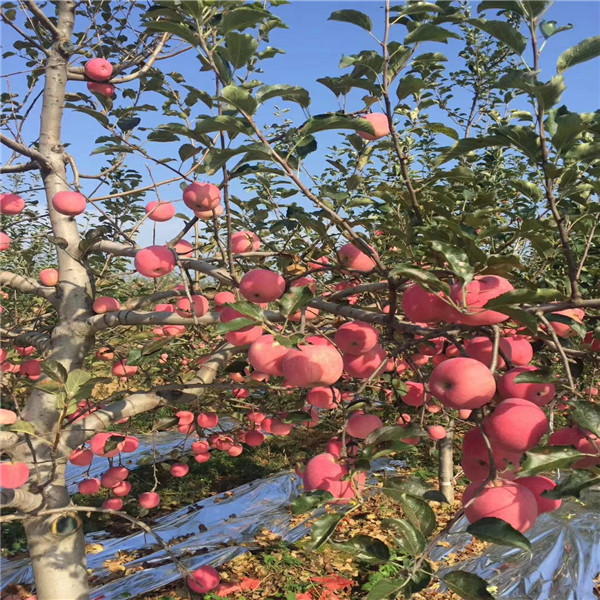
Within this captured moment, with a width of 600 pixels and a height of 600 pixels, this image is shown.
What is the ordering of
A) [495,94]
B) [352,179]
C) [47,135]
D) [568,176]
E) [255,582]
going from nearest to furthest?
[568,176]
[352,179]
[47,135]
[255,582]
[495,94]

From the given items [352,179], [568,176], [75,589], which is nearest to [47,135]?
[352,179]

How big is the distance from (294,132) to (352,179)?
1.05 ft

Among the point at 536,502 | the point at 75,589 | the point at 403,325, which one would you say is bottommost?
the point at 75,589

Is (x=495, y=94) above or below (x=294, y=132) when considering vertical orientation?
above

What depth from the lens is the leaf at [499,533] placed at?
0.76 m

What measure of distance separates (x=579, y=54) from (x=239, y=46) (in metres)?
0.75

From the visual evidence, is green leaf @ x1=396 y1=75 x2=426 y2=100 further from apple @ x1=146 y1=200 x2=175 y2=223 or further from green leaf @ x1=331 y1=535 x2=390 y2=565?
apple @ x1=146 y1=200 x2=175 y2=223

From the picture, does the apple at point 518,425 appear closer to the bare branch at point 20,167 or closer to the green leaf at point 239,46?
the green leaf at point 239,46

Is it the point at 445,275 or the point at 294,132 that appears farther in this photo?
the point at 294,132

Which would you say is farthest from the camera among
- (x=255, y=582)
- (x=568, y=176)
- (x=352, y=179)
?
(x=255, y=582)

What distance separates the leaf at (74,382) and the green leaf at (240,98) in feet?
3.26

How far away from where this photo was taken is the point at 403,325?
125 cm

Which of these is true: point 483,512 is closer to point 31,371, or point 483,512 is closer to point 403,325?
point 403,325

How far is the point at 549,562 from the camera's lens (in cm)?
344
